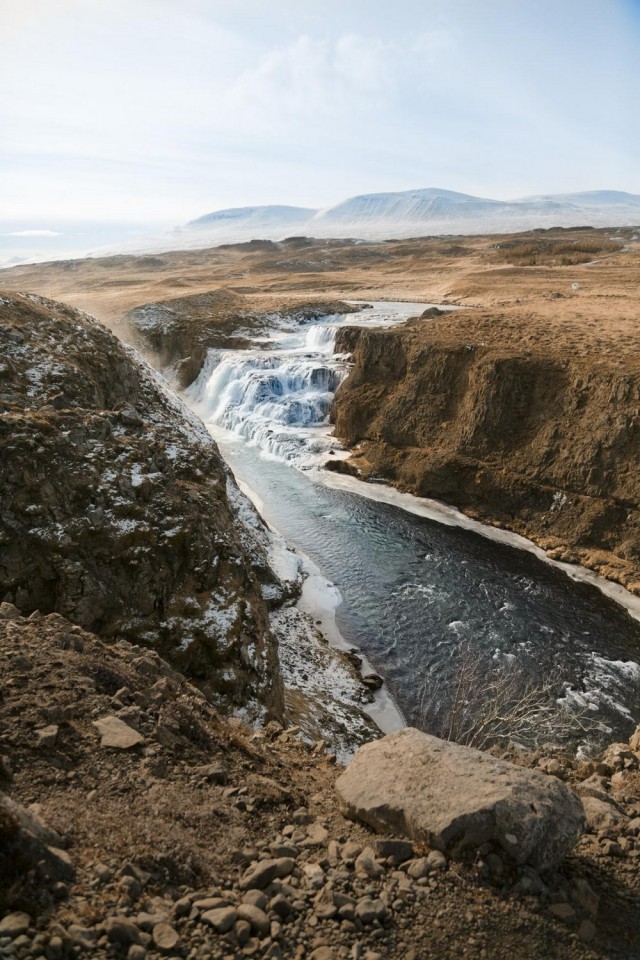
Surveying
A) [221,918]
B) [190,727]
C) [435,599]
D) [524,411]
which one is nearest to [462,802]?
[221,918]

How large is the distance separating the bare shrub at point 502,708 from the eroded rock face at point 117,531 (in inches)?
187

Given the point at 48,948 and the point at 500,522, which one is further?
the point at 500,522

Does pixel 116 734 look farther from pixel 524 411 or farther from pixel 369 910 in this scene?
pixel 524 411

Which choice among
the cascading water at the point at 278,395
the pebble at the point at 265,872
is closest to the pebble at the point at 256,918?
the pebble at the point at 265,872

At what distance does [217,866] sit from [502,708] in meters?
12.2

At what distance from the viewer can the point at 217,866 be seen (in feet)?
18.4

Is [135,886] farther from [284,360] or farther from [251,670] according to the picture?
[284,360]

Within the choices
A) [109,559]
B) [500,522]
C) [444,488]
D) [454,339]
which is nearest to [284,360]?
[454,339]

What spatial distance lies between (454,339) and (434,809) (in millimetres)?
30478

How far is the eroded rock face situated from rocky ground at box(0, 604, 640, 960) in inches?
184

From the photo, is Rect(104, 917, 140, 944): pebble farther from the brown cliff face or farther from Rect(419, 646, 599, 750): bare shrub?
the brown cliff face

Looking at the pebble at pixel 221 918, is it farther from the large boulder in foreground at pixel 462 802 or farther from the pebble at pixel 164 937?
the large boulder in foreground at pixel 462 802

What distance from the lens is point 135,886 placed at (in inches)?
195

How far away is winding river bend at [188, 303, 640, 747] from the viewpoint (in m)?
17.2
